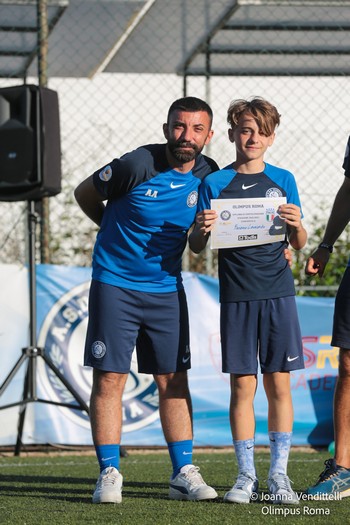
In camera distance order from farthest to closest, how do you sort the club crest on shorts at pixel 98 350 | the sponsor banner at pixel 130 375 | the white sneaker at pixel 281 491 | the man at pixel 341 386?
1. the sponsor banner at pixel 130 375
2. the club crest on shorts at pixel 98 350
3. the man at pixel 341 386
4. the white sneaker at pixel 281 491

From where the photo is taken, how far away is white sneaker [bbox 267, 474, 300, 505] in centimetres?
405

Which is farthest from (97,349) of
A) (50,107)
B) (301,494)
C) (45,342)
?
(45,342)

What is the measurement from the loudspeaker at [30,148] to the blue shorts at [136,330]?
133 cm

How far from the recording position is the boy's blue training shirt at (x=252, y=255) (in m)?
4.30

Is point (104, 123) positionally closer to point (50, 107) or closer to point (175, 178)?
point (50, 107)

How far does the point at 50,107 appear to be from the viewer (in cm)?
575

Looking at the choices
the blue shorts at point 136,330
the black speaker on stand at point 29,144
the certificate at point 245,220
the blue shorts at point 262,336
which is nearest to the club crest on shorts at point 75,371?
the black speaker on stand at point 29,144

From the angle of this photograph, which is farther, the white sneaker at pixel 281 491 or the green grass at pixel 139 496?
the white sneaker at pixel 281 491

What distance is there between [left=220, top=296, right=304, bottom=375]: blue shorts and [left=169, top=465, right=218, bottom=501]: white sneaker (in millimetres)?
528

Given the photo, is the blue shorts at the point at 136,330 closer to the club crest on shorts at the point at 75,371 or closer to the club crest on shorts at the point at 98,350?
the club crest on shorts at the point at 98,350

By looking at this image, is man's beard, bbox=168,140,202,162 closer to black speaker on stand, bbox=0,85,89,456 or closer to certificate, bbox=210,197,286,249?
certificate, bbox=210,197,286,249

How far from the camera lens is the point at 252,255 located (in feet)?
14.3

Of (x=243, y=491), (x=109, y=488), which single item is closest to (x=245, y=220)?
(x=243, y=491)

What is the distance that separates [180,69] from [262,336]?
5.23m
